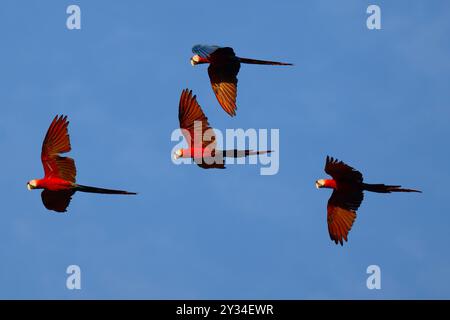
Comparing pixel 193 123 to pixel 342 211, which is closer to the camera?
pixel 193 123

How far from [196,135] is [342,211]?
2861 mm

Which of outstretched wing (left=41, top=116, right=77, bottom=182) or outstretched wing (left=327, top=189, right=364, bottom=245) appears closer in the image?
outstretched wing (left=41, top=116, right=77, bottom=182)

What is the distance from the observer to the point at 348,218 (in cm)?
2292

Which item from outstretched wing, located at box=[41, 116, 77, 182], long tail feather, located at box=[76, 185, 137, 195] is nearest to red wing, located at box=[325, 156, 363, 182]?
long tail feather, located at box=[76, 185, 137, 195]

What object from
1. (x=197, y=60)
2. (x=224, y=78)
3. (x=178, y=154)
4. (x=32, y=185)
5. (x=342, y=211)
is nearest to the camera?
(x=178, y=154)

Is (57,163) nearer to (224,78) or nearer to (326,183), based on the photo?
(224,78)

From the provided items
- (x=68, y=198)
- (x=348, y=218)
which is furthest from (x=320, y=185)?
(x=68, y=198)

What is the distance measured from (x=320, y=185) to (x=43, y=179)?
14.9 feet

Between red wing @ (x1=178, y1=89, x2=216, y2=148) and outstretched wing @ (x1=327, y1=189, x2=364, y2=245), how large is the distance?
244 cm

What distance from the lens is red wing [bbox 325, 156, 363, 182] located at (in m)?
22.2

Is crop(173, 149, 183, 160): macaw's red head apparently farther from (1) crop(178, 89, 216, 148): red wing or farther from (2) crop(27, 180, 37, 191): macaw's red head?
(2) crop(27, 180, 37, 191): macaw's red head

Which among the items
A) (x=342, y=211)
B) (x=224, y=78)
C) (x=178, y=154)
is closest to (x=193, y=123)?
(x=178, y=154)

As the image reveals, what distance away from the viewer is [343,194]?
75.1 ft
